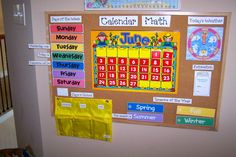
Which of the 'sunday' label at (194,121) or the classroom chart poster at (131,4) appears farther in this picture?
the 'sunday' label at (194,121)

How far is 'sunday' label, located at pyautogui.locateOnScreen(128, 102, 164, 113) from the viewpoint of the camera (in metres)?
1.33

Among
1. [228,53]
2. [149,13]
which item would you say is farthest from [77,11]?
[228,53]

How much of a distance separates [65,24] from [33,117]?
659 mm

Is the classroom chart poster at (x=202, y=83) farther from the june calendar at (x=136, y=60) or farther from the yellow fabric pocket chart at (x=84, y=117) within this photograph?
the yellow fabric pocket chart at (x=84, y=117)

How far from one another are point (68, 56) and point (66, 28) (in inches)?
6.2

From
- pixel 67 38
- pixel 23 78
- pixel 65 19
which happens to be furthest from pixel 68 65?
pixel 23 78

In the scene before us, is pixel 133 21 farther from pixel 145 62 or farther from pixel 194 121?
pixel 194 121

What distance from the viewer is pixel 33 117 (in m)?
1.55

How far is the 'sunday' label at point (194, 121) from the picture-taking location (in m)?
1.29

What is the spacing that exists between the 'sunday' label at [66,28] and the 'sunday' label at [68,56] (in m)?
0.12

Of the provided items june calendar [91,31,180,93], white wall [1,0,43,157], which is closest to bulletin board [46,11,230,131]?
june calendar [91,31,180,93]

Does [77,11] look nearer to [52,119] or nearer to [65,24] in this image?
[65,24]

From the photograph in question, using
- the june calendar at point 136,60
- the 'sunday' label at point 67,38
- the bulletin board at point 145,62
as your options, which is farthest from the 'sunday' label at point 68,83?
the 'sunday' label at point 67,38

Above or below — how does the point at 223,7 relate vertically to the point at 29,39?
above
